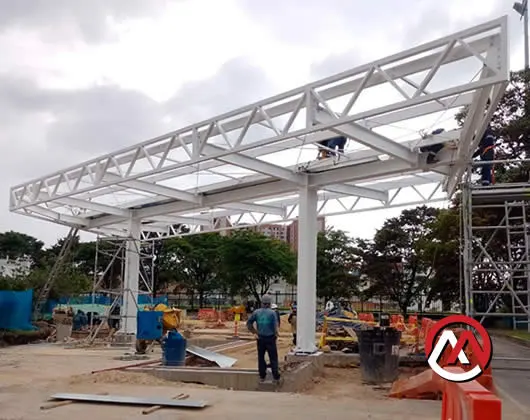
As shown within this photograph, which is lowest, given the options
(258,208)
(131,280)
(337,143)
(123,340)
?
(123,340)

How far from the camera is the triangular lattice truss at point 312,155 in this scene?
9656mm

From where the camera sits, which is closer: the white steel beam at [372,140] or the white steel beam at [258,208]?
the white steel beam at [372,140]

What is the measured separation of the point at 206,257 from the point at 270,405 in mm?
43980

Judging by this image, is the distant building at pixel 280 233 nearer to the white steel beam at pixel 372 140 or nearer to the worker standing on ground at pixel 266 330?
the white steel beam at pixel 372 140

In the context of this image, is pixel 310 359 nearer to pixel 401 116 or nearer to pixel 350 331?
pixel 350 331

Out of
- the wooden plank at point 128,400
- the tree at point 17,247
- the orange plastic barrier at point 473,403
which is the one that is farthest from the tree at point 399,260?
the tree at point 17,247

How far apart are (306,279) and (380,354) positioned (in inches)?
137

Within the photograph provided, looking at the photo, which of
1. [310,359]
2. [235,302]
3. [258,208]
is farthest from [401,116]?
[235,302]

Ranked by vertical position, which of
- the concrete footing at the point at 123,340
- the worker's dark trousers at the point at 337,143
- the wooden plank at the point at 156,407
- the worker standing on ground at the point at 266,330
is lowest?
the concrete footing at the point at 123,340

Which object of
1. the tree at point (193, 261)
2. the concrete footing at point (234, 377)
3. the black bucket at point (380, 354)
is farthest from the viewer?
the tree at point (193, 261)

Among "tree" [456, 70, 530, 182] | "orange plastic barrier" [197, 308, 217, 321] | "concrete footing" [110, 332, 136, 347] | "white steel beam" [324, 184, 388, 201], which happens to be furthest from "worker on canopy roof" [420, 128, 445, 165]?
"orange plastic barrier" [197, 308, 217, 321]

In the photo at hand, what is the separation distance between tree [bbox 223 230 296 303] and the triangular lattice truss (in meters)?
23.1

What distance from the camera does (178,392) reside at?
9523mm

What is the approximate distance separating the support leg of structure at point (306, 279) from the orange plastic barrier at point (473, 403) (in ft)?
32.8
